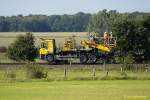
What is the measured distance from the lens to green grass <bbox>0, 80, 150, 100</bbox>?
2716 cm

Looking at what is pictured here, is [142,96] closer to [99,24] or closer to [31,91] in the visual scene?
[31,91]

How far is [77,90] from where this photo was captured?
31.2 metres

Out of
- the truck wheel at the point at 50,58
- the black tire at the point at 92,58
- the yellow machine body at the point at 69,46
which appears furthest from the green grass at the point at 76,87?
the yellow machine body at the point at 69,46

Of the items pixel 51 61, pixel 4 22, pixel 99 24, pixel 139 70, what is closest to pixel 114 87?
pixel 139 70

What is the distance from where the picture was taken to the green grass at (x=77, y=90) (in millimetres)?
27156

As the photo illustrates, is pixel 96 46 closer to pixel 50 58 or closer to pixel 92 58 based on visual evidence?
pixel 92 58

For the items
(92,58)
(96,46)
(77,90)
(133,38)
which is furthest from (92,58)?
(77,90)

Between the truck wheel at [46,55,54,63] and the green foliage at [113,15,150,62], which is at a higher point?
the green foliage at [113,15,150,62]

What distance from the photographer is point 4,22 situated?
196875mm

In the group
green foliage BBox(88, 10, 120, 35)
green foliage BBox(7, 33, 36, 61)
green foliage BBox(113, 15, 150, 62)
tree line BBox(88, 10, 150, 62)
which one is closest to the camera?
tree line BBox(88, 10, 150, 62)

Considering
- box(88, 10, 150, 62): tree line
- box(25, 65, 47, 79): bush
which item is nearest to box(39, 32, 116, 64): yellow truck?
box(88, 10, 150, 62): tree line

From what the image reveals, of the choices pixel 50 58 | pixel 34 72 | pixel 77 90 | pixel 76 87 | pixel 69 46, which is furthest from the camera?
pixel 69 46

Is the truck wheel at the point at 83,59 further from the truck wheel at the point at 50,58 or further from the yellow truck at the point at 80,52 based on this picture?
the truck wheel at the point at 50,58

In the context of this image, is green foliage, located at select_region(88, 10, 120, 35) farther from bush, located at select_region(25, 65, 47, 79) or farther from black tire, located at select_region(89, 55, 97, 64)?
bush, located at select_region(25, 65, 47, 79)
